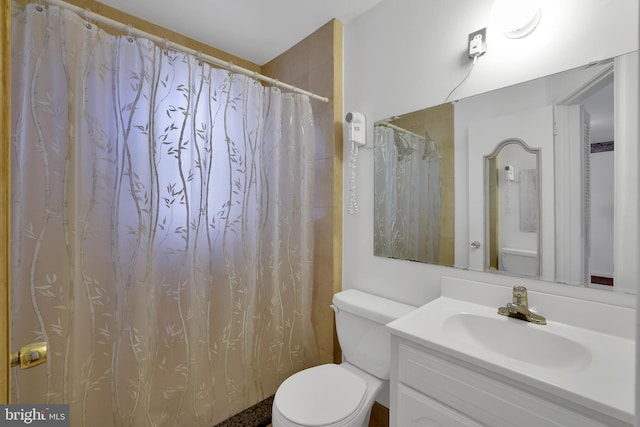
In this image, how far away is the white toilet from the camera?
3.64 feet

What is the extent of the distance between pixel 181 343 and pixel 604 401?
4.95 ft

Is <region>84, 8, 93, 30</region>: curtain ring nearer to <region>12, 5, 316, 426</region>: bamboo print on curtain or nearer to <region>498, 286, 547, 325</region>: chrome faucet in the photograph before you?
<region>12, 5, 316, 426</region>: bamboo print on curtain

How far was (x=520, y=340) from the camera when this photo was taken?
98cm

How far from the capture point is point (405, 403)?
951 mm

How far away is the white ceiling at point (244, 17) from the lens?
5.23ft

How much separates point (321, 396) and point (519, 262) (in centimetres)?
102

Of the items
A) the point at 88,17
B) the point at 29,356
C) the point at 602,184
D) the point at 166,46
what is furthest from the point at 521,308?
the point at 88,17

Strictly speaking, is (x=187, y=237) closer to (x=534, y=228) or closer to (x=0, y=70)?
(x=0, y=70)

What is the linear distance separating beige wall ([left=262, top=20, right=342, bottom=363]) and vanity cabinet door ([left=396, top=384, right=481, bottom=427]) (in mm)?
851

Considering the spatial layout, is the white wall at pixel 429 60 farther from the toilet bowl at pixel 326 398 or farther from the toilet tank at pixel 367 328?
the toilet bowl at pixel 326 398

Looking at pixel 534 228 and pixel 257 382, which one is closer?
pixel 534 228

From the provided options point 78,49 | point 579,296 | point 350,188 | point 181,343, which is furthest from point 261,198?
point 579,296

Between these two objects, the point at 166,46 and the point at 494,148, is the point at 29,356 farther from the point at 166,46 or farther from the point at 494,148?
the point at 494,148

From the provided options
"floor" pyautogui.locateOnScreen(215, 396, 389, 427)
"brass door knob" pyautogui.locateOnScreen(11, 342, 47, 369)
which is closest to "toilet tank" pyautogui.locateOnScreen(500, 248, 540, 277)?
"floor" pyautogui.locateOnScreen(215, 396, 389, 427)
